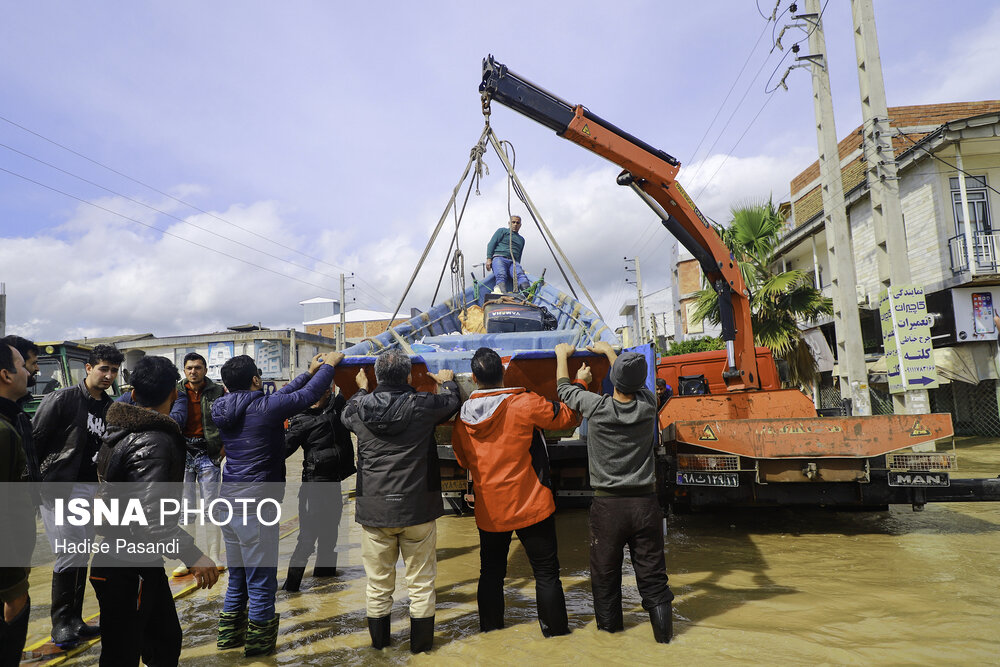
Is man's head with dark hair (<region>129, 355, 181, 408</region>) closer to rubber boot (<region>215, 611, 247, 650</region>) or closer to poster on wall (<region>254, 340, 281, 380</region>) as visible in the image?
rubber boot (<region>215, 611, 247, 650</region>)

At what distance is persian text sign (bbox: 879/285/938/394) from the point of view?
28.2 feet

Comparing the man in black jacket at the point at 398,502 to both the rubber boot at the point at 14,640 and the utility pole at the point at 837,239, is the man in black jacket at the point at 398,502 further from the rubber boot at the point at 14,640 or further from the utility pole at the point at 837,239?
the utility pole at the point at 837,239

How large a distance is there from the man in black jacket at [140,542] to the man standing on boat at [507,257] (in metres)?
6.19

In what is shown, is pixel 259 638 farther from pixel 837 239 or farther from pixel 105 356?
pixel 837 239

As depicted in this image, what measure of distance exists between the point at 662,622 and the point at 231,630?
231 cm

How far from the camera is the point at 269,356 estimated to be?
3050cm

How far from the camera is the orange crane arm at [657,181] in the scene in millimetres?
5586

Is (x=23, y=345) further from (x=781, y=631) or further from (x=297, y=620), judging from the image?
(x=781, y=631)

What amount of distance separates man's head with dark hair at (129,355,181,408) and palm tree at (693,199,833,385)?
10.1m

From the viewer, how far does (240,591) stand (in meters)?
3.15

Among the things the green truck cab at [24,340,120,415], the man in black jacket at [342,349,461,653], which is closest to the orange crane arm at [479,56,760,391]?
the man in black jacket at [342,349,461,653]

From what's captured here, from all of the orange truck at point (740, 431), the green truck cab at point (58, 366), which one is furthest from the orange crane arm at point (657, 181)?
the green truck cab at point (58, 366)

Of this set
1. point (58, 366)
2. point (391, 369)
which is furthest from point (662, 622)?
point (58, 366)

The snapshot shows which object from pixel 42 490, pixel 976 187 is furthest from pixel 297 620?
pixel 976 187
